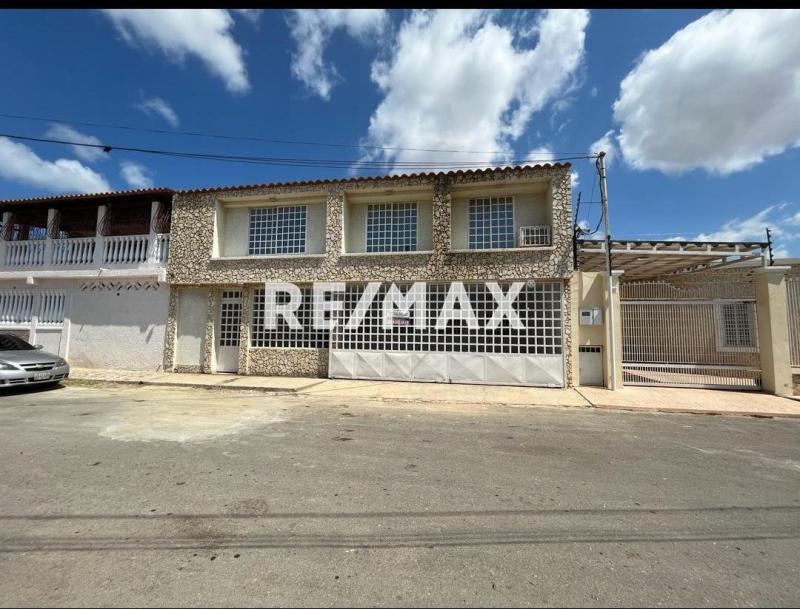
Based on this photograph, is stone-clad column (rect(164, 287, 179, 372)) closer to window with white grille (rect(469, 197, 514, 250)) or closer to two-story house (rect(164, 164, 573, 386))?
two-story house (rect(164, 164, 573, 386))

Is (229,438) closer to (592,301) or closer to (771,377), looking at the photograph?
(592,301)

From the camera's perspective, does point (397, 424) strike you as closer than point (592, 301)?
Yes

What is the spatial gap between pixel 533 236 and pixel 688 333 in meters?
5.31

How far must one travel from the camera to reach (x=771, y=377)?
991cm

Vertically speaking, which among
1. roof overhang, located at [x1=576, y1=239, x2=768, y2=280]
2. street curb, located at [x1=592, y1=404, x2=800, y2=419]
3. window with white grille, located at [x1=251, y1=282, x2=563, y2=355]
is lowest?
street curb, located at [x1=592, y1=404, x2=800, y2=419]

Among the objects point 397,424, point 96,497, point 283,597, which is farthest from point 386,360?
point 283,597

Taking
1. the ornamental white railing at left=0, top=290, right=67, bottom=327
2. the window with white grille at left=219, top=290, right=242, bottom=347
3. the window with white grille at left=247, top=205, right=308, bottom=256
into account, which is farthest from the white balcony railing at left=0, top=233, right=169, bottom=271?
the window with white grille at left=247, top=205, right=308, bottom=256

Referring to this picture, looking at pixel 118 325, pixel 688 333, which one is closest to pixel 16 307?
pixel 118 325

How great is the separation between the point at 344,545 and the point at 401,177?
→ 10.6m

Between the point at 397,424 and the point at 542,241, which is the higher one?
the point at 542,241

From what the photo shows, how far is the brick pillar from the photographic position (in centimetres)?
975

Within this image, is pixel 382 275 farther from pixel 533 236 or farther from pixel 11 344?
pixel 11 344

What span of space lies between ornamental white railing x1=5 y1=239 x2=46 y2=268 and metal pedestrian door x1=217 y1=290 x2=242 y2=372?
7.51 metres

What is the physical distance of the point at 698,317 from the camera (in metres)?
11.4
